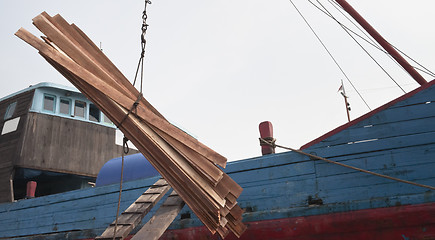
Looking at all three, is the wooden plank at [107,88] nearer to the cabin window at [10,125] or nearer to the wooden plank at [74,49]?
the wooden plank at [74,49]

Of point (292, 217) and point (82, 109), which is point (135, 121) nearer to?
point (292, 217)

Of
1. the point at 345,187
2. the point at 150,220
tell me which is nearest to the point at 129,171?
the point at 150,220

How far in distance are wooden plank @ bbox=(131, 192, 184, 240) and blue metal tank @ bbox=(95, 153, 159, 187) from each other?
7.48 ft

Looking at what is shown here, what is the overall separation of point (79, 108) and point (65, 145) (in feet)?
4.45

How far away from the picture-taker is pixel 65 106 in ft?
38.4

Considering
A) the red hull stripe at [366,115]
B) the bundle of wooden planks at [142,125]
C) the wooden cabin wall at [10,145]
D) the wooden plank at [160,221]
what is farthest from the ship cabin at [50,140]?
the red hull stripe at [366,115]

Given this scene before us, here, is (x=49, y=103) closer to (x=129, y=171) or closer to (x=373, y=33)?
(x=129, y=171)

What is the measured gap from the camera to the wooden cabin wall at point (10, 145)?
1027 cm

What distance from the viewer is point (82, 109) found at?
1202 cm

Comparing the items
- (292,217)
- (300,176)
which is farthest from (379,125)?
(292,217)

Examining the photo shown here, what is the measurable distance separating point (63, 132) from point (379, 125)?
9.45 meters

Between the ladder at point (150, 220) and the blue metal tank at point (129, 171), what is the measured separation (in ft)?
5.75

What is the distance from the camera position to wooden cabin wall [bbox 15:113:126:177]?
420 inches

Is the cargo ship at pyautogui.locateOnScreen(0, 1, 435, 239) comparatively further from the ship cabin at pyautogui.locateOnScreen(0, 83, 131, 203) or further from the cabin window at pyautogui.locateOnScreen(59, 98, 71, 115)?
the cabin window at pyautogui.locateOnScreen(59, 98, 71, 115)
